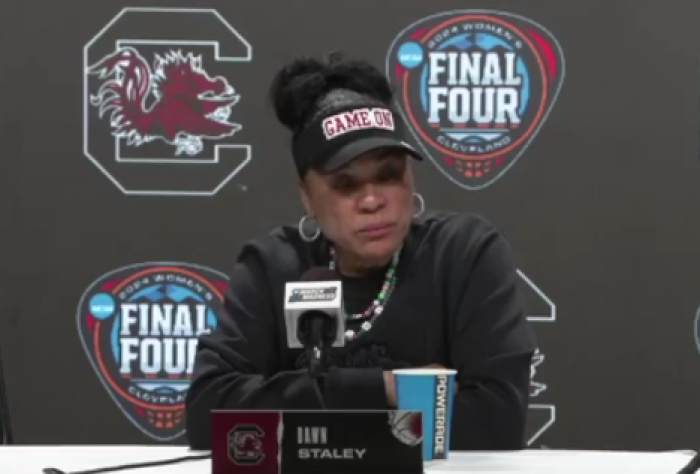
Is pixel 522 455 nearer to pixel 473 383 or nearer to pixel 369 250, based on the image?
pixel 473 383

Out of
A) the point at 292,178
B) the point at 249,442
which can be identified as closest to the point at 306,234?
the point at 292,178

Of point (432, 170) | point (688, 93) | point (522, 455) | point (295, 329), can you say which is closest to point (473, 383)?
point (522, 455)

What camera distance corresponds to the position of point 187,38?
237 centimetres

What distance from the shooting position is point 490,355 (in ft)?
5.24

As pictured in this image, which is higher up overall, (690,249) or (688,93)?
(688,93)

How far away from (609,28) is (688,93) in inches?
9.0

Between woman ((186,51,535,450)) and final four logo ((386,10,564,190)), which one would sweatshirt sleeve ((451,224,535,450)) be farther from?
final four logo ((386,10,564,190))

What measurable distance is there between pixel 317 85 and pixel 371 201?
0.23 m

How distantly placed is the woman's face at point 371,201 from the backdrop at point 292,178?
69 centimetres

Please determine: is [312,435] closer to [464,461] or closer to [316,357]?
[316,357]

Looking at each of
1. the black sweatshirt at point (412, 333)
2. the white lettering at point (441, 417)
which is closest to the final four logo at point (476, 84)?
the black sweatshirt at point (412, 333)

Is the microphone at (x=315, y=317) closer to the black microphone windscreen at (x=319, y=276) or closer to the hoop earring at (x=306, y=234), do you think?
the black microphone windscreen at (x=319, y=276)

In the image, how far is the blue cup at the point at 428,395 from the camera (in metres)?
1.21

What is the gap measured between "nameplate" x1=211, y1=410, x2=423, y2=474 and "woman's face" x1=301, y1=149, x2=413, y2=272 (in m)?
0.59
